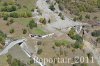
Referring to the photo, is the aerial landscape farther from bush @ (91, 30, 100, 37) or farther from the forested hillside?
the forested hillside

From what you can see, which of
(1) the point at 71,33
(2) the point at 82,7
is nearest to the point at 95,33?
(1) the point at 71,33

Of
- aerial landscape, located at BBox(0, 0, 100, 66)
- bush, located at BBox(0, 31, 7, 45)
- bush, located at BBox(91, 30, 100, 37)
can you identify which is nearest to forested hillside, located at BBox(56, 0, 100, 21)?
aerial landscape, located at BBox(0, 0, 100, 66)

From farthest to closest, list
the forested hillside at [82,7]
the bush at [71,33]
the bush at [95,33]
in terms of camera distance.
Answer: the forested hillside at [82,7] < the bush at [95,33] < the bush at [71,33]

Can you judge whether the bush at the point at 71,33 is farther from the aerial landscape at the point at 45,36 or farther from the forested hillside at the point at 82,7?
the forested hillside at the point at 82,7

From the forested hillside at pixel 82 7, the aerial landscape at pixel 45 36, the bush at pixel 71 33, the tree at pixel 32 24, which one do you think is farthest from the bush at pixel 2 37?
the forested hillside at pixel 82 7

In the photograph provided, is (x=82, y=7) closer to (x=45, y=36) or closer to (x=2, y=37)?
(x=45, y=36)

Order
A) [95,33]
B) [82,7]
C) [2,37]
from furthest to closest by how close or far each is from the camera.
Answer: [82,7]
[95,33]
[2,37]

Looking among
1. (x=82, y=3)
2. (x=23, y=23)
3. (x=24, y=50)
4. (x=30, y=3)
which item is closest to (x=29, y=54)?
(x=24, y=50)

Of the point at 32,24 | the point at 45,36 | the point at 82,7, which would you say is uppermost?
the point at 32,24

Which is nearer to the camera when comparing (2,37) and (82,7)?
(2,37)
